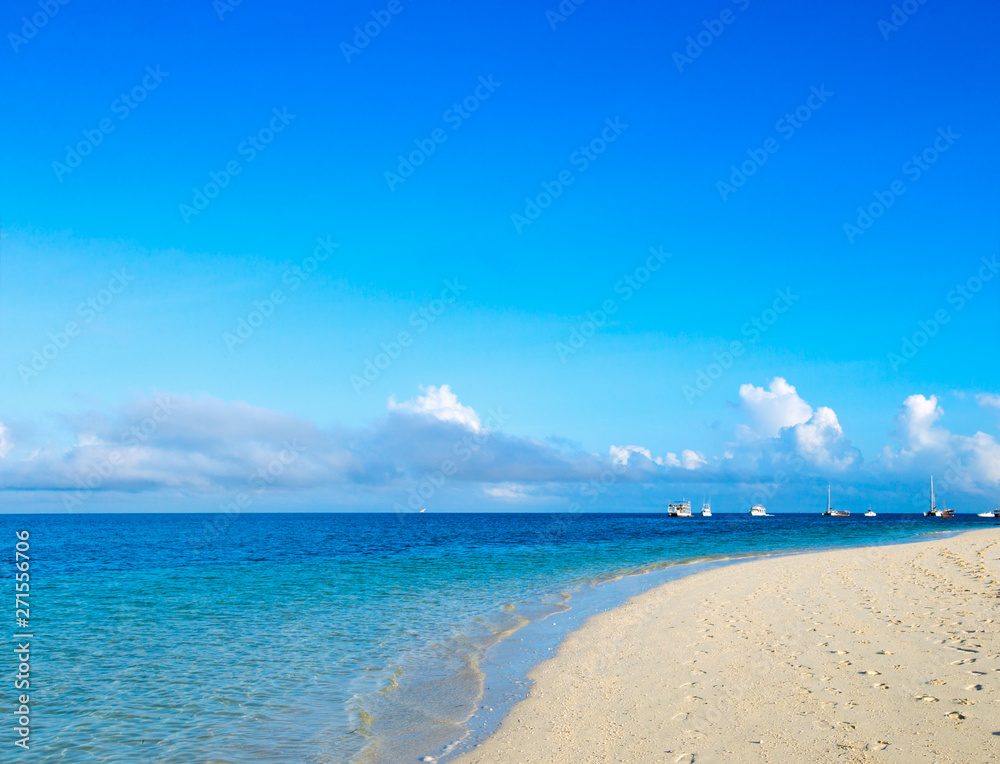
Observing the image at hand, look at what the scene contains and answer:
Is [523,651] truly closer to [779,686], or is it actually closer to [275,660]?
[275,660]

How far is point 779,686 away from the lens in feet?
39.4

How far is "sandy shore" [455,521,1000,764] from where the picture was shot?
9352mm

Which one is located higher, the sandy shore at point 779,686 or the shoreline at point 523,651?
the sandy shore at point 779,686

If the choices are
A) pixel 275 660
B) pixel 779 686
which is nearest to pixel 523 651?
pixel 275 660

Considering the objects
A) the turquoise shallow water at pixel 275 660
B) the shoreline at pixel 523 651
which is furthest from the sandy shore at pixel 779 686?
the turquoise shallow water at pixel 275 660

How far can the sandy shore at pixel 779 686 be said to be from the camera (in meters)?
9.35

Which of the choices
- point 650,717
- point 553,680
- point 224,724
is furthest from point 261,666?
point 650,717

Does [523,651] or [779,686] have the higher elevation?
[779,686]

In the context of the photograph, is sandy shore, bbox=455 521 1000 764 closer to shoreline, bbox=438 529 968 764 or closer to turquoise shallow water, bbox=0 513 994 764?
shoreline, bbox=438 529 968 764

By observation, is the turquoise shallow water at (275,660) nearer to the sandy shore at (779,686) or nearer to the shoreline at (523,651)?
the shoreline at (523,651)

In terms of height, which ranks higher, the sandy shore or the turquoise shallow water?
the sandy shore

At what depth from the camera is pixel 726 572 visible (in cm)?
3591

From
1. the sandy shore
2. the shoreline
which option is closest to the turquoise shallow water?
the shoreline

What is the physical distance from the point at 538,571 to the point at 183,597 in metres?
20.9
